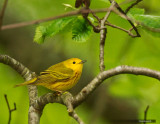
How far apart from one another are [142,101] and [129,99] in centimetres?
81

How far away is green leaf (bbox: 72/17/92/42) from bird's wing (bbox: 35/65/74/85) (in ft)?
2.70

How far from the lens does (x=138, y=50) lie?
16.4ft

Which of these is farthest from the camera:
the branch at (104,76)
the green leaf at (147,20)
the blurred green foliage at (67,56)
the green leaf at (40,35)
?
the blurred green foliage at (67,56)

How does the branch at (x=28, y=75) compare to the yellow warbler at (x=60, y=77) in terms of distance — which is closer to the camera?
the branch at (x=28, y=75)

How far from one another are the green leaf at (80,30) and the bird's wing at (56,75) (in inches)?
32.4

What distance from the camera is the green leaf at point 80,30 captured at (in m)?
2.89

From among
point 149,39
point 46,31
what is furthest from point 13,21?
point 46,31

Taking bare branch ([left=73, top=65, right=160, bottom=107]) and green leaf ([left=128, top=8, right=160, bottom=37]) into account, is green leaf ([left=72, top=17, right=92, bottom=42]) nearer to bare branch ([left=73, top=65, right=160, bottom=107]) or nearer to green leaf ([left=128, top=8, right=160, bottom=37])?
green leaf ([left=128, top=8, right=160, bottom=37])

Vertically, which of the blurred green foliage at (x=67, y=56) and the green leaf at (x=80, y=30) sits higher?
the green leaf at (x=80, y=30)

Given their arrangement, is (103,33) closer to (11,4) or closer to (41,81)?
(41,81)

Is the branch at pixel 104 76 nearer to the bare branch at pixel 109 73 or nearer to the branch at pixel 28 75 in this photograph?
the bare branch at pixel 109 73

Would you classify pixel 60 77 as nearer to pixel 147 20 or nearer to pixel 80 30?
pixel 80 30

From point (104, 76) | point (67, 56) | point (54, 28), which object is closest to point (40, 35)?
point (54, 28)

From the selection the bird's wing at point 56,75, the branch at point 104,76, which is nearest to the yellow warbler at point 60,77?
the bird's wing at point 56,75
